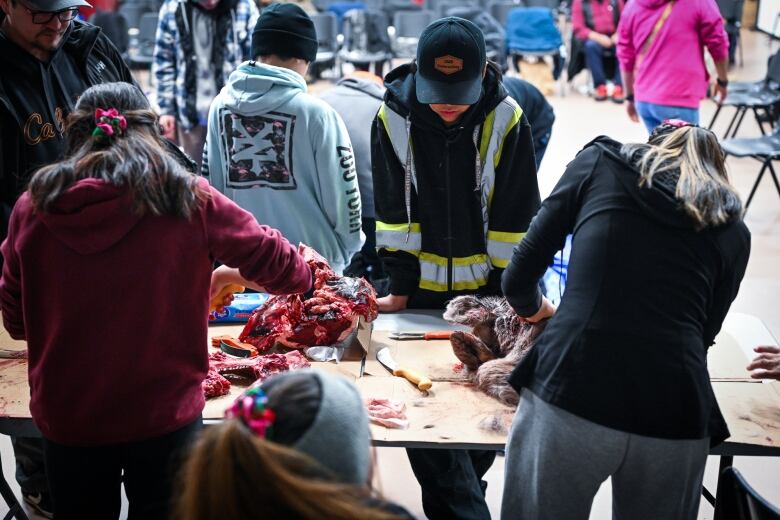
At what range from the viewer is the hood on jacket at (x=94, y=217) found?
1652 mm

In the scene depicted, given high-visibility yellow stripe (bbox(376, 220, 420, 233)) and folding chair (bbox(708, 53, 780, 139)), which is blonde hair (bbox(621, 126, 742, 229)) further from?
folding chair (bbox(708, 53, 780, 139))

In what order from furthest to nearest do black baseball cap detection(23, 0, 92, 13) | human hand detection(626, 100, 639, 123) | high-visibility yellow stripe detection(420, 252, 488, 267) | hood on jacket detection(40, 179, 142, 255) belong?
human hand detection(626, 100, 639, 123) → high-visibility yellow stripe detection(420, 252, 488, 267) → black baseball cap detection(23, 0, 92, 13) → hood on jacket detection(40, 179, 142, 255)

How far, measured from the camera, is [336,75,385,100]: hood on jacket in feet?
12.0

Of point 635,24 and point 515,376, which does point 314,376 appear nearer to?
point 515,376

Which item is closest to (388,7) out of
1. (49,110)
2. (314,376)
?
(49,110)

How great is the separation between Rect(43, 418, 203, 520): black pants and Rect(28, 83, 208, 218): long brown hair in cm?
50

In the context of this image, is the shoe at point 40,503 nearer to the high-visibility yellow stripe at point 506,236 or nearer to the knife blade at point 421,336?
the knife blade at point 421,336

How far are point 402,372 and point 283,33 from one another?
1.23 metres

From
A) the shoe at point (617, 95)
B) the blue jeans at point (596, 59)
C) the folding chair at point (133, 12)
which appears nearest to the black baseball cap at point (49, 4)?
the shoe at point (617, 95)

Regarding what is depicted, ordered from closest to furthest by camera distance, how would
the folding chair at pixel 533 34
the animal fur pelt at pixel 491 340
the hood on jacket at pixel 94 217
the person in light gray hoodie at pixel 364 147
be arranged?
the hood on jacket at pixel 94 217
the animal fur pelt at pixel 491 340
the person in light gray hoodie at pixel 364 147
the folding chair at pixel 533 34

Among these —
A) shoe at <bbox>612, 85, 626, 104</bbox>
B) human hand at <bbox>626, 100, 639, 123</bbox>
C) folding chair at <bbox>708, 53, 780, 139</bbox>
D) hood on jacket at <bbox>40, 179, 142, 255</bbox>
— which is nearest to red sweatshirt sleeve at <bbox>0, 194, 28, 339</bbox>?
hood on jacket at <bbox>40, 179, 142, 255</bbox>

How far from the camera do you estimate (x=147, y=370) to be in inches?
68.6

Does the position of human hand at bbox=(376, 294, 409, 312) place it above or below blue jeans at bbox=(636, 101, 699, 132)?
above

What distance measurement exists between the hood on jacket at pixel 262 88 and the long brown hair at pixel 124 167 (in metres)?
1.03
